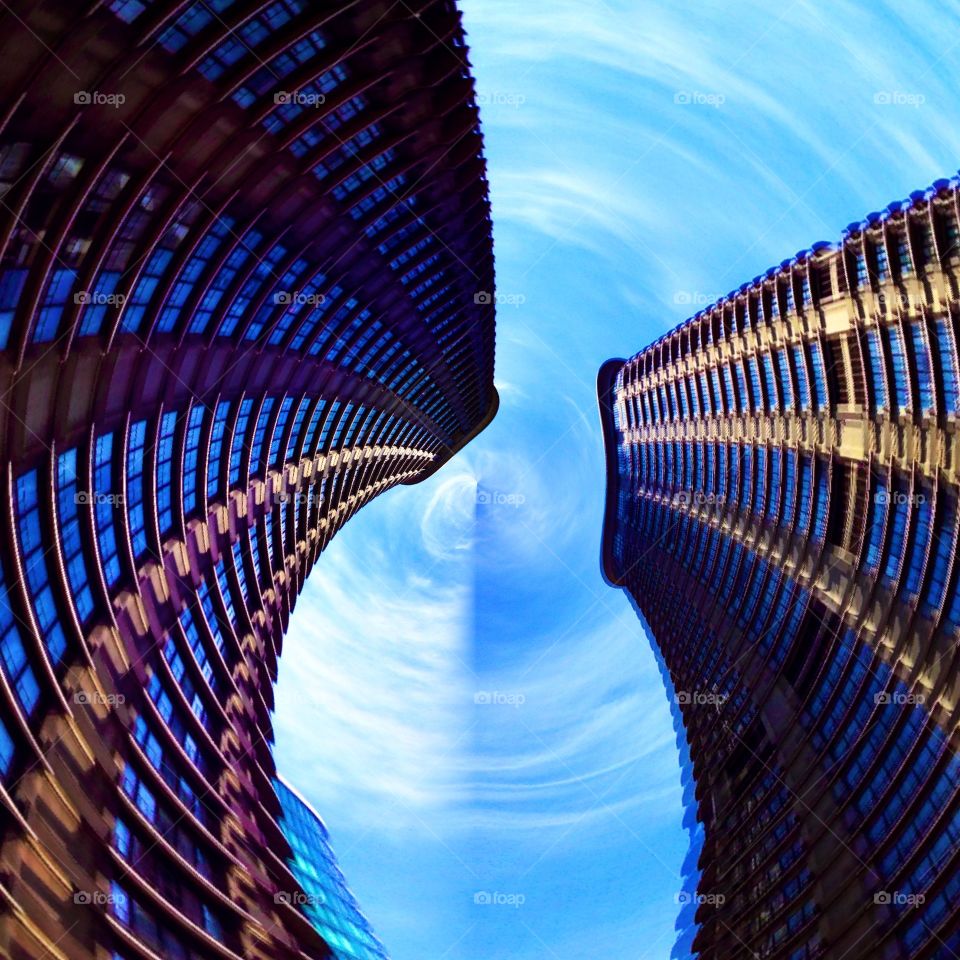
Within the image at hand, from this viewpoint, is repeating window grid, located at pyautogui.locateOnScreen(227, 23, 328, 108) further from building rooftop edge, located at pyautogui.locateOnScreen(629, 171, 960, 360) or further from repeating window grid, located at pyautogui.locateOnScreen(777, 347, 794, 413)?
repeating window grid, located at pyautogui.locateOnScreen(777, 347, 794, 413)

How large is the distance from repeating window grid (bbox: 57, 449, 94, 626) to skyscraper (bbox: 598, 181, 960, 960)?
3805 centimetres

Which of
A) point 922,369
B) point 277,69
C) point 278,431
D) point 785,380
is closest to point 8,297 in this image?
point 277,69

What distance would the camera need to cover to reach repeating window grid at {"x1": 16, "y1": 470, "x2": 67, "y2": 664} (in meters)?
22.1

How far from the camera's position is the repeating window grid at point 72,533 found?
79.7 feet

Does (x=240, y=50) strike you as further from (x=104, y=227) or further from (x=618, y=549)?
(x=618, y=549)

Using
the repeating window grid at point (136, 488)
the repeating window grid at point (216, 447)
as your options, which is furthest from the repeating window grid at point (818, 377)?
the repeating window grid at point (136, 488)

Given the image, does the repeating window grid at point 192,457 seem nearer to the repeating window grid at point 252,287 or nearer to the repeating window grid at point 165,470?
the repeating window grid at point 165,470

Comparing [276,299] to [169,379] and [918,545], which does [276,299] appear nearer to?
[169,379]

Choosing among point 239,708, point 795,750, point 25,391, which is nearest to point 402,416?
point 239,708

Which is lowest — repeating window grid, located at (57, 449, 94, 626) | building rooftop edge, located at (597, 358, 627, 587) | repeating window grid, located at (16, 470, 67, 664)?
repeating window grid, located at (16, 470, 67, 664)

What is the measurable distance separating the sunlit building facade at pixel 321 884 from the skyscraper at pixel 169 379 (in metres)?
2.75

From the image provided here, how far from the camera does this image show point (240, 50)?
1015 inches

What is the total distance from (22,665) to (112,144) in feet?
54.5

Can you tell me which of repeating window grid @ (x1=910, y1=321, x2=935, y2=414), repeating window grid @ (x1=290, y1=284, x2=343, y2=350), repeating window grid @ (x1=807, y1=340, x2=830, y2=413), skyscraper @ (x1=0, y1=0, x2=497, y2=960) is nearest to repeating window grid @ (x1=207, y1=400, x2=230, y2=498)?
skyscraper @ (x1=0, y1=0, x2=497, y2=960)
